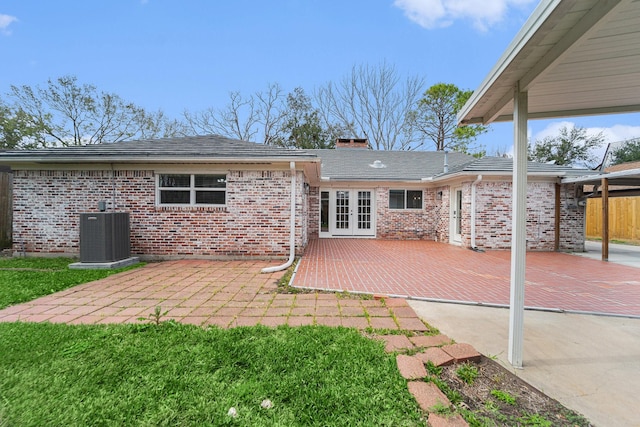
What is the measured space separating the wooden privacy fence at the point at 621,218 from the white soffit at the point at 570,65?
13.8m

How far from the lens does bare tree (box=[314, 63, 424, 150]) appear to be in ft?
73.5

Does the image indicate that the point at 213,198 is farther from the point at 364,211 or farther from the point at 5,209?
the point at 364,211

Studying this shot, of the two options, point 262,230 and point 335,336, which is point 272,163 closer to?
point 262,230

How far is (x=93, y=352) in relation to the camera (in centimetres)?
270

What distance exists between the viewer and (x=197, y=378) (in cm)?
233

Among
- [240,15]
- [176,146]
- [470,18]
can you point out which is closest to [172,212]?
[176,146]

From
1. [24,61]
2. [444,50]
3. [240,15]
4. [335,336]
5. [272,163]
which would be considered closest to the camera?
[335,336]

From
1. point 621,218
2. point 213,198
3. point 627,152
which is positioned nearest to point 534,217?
point 621,218

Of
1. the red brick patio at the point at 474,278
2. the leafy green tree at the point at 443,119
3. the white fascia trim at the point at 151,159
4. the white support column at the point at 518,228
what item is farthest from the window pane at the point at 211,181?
the leafy green tree at the point at 443,119

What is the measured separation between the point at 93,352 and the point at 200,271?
356cm

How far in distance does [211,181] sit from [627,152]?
31123 millimetres

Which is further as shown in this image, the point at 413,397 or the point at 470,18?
the point at 470,18

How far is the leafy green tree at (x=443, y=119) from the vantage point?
22.6m

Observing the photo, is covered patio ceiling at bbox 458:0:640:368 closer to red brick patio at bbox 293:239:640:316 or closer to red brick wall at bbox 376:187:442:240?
red brick patio at bbox 293:239:640:316
